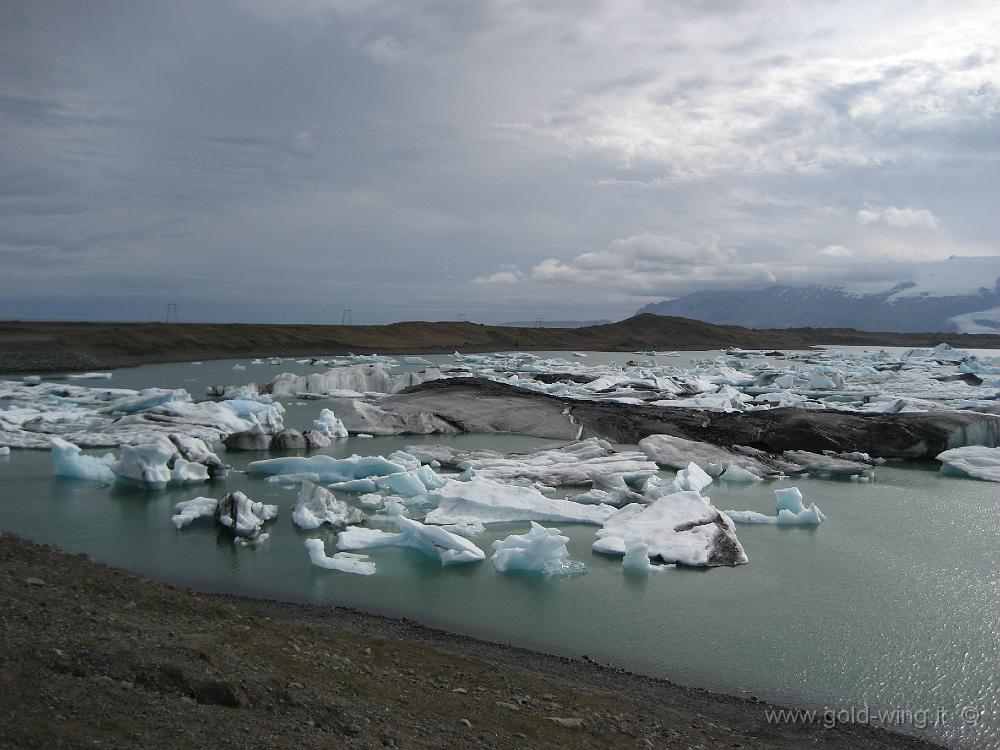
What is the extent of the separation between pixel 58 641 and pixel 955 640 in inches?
226

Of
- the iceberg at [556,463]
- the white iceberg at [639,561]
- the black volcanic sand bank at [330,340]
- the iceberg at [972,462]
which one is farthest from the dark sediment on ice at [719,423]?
the black volcanic sand bank at [330,340]

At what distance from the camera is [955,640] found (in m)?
5.43

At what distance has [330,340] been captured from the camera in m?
43.2

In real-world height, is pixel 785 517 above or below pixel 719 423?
below

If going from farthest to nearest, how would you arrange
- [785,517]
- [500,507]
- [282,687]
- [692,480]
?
[692,480] < [785,517] < [500,507] < [282,687]

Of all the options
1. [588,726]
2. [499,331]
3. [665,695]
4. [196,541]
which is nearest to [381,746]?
[588,726]

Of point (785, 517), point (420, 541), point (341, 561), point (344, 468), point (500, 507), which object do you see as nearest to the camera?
point (341, 561)

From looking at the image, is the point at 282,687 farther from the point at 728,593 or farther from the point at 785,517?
the point at 785,517

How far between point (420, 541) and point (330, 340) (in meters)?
37.4

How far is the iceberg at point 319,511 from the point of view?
784 centimetres

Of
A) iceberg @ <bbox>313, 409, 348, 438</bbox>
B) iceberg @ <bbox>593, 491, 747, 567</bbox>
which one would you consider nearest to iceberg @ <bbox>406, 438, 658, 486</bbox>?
iceberg @ <bbox>593, 491, 747, 567</bbox>

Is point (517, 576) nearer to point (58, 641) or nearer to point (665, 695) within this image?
point (665, 695)

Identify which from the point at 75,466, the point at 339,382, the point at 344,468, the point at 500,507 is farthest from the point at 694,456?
the point at 339,382

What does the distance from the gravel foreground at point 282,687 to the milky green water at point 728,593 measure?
55 centimetres
